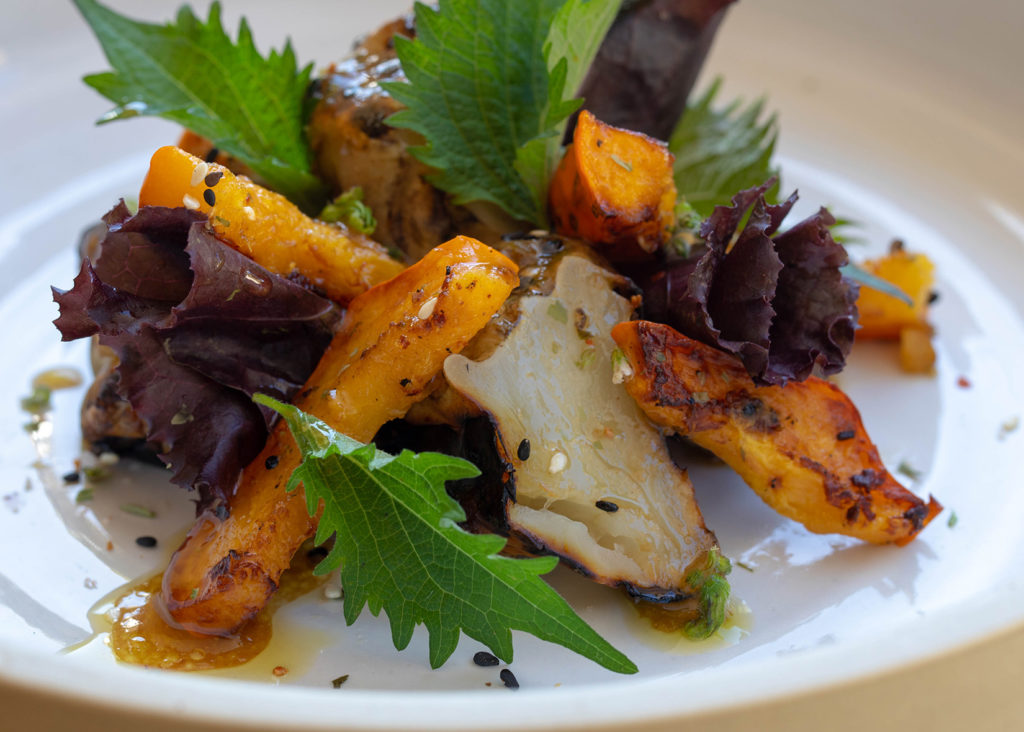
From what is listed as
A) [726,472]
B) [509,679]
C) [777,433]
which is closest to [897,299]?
[726,472]

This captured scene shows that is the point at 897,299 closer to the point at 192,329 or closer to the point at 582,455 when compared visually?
the point at 582,455

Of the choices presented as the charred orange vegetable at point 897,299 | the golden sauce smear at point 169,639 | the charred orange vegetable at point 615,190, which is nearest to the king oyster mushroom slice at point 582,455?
the charred orange vegetable at point 615,190

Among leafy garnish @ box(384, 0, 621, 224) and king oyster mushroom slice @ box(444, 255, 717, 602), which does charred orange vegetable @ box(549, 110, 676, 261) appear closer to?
leafy garnish @ box(384, 0, 621, 224)

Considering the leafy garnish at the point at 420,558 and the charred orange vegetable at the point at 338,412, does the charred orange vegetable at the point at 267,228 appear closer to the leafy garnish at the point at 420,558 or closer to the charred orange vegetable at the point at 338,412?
the charred orange vegetable at the point at 338,412

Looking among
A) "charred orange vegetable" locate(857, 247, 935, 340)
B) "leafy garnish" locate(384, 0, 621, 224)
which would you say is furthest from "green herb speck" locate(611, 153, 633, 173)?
"charred orange vegetable" locate(857, 247, 935, 340)

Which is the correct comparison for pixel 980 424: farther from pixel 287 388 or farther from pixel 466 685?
pixel 287 388

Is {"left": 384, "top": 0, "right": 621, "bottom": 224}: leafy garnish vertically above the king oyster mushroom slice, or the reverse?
{"left": 384, "top": 0, "right": 621, "bottom": 224}: leafy garnish
